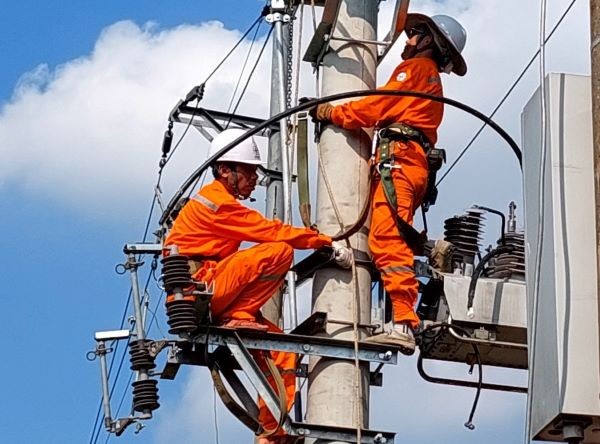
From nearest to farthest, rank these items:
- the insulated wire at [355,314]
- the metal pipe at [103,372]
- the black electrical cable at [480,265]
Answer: the insulated wire at [355,314] < the black electrical cable at [480,265] < the metal pipe at [103,372]

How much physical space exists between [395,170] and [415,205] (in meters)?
0.31

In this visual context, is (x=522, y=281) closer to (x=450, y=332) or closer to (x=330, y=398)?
(x=450, y=332)

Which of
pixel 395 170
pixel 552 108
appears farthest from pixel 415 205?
pixel 552 108

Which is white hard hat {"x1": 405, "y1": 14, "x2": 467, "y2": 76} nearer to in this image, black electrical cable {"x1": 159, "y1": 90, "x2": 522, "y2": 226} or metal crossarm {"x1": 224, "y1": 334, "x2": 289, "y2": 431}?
black electrical cable {"x1": 159, "y1": 90, "x2": 522, "y2": 226}

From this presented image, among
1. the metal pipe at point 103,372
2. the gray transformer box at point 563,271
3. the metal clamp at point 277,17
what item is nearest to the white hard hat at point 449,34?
the gray transformer box at point 563,271

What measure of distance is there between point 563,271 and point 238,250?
3.60 m

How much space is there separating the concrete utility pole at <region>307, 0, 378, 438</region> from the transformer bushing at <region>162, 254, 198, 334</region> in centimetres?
93

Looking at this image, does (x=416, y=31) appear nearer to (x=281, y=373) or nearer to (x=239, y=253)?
(x=239, y=253)

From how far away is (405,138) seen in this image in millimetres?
10867

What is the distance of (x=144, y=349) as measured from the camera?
449 inches

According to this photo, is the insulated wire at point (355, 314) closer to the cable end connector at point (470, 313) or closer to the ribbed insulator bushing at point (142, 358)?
the cable end connector at point (470, 313)

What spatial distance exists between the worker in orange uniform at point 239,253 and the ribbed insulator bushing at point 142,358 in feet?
3.74

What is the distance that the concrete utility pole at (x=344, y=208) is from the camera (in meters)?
10.1

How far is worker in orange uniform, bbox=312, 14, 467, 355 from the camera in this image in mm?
10391
